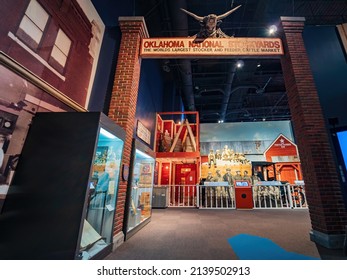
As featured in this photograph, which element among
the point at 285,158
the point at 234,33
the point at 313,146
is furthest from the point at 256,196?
the point at 234,33

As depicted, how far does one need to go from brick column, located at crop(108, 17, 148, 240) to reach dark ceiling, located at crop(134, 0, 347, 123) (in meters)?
2.05

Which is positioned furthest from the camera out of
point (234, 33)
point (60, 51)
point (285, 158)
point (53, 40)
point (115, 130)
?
point (285, 158)

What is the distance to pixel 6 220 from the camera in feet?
5.69

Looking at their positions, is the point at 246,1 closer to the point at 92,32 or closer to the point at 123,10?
the point at 123,10

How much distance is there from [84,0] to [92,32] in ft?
1.54

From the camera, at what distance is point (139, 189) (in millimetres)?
4055

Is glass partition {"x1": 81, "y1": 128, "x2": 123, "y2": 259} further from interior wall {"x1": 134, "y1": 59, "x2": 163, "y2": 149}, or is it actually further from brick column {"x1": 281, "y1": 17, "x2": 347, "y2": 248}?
brick column {"x1": 281, "y1": 17, "x2": 347, "y2": 248}

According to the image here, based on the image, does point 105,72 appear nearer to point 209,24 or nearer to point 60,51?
point 60,51

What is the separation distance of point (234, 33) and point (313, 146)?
6091 mm

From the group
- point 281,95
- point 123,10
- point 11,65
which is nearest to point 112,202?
point 11,65

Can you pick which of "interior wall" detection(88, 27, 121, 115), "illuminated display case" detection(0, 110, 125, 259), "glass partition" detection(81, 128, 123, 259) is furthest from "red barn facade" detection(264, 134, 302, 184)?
"illuminated display case" detection(0, 110, 125, 259)

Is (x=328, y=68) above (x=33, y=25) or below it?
above

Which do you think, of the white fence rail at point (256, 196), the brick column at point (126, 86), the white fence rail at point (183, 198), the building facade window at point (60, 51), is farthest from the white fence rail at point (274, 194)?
the building facade window at point (60, 51)

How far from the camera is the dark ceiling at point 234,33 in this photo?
5.91 meters
